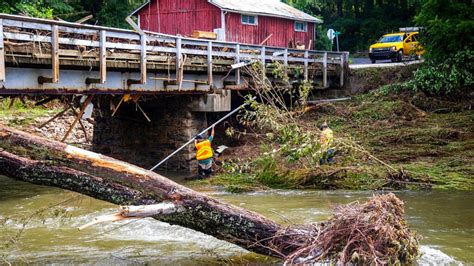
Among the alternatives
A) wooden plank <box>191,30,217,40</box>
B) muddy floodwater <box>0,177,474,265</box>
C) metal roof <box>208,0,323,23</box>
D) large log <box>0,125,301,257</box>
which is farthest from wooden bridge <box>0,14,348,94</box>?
metal roof <box>208,0,323,23</box>

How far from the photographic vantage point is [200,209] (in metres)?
8.42

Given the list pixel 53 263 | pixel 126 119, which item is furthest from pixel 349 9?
pixel 53 263

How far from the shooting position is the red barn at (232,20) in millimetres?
31531

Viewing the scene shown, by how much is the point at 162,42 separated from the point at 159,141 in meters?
3.71

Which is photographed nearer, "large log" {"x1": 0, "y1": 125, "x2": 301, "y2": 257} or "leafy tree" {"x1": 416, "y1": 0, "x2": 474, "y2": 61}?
"large log" {"x1": 0, "y1": 125, "x2": 301, "y2": 257}

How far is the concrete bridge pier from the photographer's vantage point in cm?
2039

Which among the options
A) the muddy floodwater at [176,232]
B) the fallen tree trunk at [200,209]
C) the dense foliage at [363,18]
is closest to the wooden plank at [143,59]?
the muddy floodwater at [176,232]

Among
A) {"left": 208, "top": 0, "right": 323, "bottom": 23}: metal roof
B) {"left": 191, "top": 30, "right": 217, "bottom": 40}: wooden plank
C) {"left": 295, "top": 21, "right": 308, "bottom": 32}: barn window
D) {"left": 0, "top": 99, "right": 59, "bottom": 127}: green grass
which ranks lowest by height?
{"left": 0, "top": 99, "right": 59, "bottom": 127}: green grass

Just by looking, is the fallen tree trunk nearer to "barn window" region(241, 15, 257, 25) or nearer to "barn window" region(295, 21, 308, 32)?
"barn window" region(241, 15, 257, 25)

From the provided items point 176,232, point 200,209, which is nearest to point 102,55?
point 176,232

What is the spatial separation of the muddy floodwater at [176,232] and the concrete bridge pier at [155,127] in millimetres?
5012

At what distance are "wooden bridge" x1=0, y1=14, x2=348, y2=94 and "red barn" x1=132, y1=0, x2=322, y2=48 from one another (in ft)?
27.6

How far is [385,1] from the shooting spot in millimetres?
51531

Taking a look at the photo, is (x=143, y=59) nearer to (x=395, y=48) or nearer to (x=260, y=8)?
(x=260, y=8)
